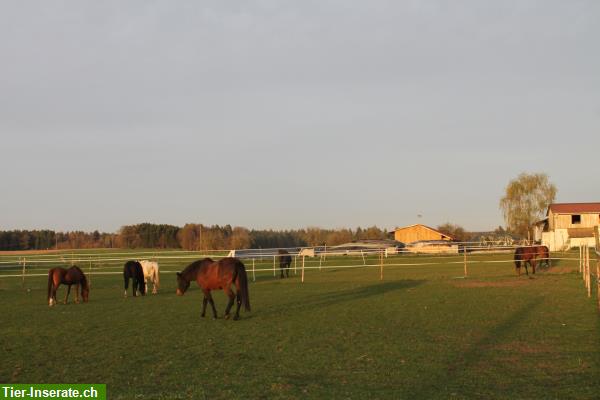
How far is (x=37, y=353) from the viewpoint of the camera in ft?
28.2

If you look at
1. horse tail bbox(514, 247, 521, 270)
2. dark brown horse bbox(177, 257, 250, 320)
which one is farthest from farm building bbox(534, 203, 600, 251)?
dark brown horse bbox(177, 257, 250, 320)

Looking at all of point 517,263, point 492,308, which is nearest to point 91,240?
point 517,263

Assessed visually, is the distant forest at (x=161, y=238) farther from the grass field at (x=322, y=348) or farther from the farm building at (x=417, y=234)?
the grass field at (x=322, y=348)

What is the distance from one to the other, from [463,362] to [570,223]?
5401cm

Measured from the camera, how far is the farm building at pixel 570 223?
51203 mm

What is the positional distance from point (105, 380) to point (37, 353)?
101 inches

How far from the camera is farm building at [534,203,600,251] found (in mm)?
51203

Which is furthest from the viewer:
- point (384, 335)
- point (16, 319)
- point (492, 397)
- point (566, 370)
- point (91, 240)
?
point (91, 240)

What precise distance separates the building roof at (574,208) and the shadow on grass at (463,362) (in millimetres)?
48828

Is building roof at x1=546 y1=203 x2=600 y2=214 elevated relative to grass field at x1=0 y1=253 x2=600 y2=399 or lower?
elevated

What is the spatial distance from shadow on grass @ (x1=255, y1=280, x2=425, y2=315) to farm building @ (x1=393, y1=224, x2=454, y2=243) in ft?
166

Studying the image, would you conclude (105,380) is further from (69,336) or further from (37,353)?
(69,336)

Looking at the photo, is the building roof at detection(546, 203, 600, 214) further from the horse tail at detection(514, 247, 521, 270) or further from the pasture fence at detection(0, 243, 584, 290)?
the horse tail at detection(514, 247, 521, 270)

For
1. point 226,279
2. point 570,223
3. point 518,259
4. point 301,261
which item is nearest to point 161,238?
point 301,261
